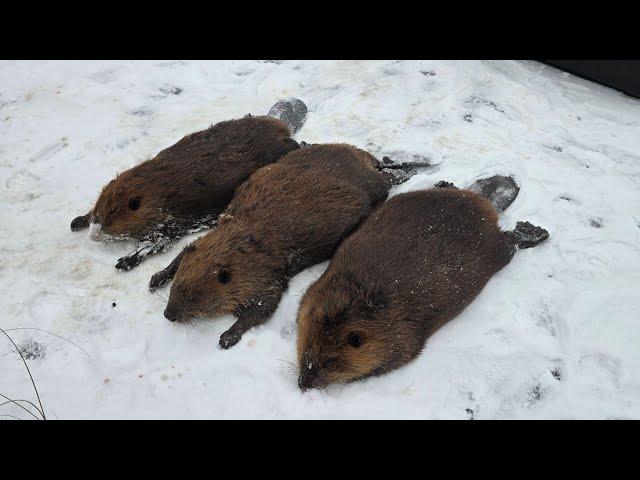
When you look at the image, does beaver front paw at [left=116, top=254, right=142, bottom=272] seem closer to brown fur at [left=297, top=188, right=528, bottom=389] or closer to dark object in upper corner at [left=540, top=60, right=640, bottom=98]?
brown fur at [left=297, top=188, right=528, bottom=389]

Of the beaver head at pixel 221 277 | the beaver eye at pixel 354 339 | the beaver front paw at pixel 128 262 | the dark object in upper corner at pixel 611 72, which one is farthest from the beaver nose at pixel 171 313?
the dark object in upper corner at pixel 611 72

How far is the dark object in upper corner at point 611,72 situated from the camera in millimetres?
6988

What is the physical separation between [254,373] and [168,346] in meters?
0.79

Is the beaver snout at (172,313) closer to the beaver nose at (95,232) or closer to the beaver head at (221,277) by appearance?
the beaver head at (221,277)

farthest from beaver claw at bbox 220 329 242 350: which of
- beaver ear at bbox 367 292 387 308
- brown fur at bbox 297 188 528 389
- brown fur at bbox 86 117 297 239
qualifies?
brown fur at bbox 86 117 297 239

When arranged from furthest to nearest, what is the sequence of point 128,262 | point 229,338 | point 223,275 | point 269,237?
point 128,262
point 269,237
point 223,275
point 229,338

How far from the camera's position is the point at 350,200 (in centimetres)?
477

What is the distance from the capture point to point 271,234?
14.5 feet

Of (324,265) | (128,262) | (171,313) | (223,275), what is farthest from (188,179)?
(324,265)

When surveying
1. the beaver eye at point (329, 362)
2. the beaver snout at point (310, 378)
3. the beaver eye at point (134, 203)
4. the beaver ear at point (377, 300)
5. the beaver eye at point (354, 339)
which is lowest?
the beaver snout at point (310, 378)

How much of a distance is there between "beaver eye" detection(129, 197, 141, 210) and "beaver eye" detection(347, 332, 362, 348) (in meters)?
2.49

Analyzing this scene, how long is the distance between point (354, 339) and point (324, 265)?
1.26 metres

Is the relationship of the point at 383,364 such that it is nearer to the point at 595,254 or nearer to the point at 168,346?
the point at 168,346

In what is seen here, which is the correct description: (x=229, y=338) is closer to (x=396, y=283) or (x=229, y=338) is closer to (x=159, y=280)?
(x=159, y=280)
